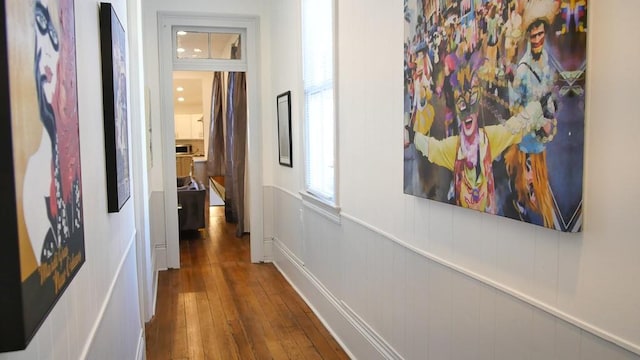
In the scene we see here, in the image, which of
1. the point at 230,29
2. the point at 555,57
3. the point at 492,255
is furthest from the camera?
the point at 230,29

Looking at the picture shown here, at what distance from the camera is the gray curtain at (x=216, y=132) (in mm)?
9163

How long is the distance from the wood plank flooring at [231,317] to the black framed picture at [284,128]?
1.15m

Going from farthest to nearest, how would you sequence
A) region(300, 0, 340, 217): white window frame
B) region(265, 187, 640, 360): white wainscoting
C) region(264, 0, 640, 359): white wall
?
region(300, 0, 340, 217): white window frame → region(265, 187, 640, 360): white wainscoting → region(264, 0, 640, 359): white wall

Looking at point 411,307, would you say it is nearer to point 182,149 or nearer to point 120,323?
point 120,323

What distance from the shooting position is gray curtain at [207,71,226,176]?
30.1 ft

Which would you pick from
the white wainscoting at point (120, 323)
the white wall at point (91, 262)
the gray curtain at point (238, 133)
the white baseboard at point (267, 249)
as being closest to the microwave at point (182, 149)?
the gray curtain at point (238, 133)

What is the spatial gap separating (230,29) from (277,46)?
2.21 ft

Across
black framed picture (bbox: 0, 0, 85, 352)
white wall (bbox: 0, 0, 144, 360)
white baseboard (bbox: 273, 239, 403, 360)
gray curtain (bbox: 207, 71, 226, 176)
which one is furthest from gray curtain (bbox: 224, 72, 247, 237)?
black framed picture (bbox: 0, 0, 85, 352)

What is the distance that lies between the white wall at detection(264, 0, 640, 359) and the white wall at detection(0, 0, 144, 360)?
1247 millimetres

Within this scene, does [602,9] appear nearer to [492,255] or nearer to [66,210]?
[492,255]

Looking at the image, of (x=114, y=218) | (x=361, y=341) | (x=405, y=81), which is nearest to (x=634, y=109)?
(x=405, y=81)

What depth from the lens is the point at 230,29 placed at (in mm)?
5527

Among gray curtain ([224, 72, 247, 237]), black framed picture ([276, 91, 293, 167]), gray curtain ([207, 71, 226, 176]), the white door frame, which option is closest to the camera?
black framed picture ([276, 91, 293, 167])

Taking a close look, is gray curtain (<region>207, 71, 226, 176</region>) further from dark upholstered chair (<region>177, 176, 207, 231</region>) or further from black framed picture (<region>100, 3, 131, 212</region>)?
black framed picture (<region>100, 3, 131, 212</region>)
